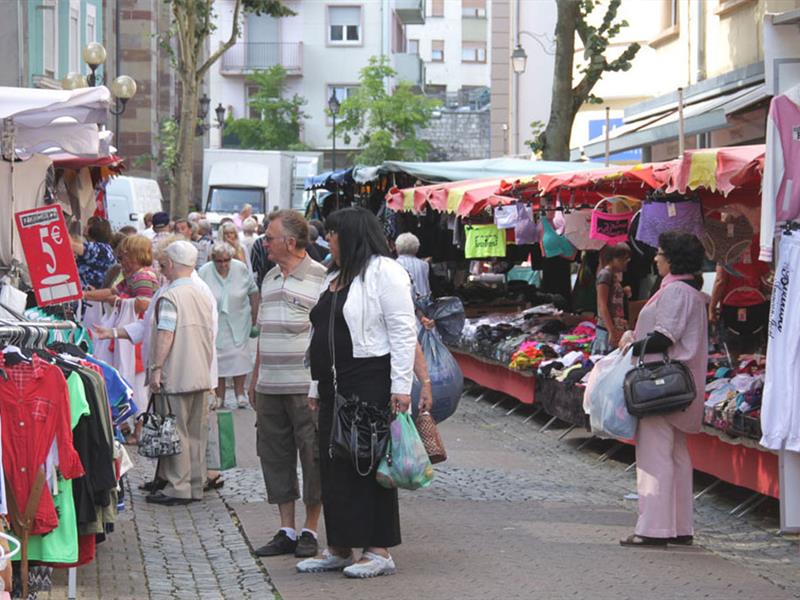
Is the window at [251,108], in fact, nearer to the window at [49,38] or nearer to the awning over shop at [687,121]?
the window at [49,38]

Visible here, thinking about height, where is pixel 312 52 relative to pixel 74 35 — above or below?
above

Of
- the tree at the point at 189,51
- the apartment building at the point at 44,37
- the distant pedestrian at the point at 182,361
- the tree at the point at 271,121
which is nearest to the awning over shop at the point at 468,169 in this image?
the apartment building at the point at 44,37

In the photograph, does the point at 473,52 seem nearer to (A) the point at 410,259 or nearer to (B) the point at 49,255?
(A) the point at 410,259

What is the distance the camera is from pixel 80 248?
12062 mm

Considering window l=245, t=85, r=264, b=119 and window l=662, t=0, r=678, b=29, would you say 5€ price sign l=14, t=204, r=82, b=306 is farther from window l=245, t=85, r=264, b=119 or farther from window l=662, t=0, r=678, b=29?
window l=245, t=85, r=264, b=119

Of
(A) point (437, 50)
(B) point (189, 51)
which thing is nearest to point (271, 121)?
(B) point (189, 51)

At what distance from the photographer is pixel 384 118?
188 ft

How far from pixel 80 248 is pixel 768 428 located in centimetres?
647

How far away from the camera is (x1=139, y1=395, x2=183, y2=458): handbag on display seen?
9961 mm

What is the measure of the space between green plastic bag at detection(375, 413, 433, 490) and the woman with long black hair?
0.36 ft

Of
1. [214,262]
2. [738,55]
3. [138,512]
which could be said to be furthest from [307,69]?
[138,512]

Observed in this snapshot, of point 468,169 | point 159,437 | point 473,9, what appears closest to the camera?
point 159,437

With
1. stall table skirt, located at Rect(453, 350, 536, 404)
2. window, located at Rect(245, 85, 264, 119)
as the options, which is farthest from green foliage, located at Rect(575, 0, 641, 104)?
window, located at Rect(245, 85, 264, 119)

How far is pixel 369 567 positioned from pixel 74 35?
22.0m
